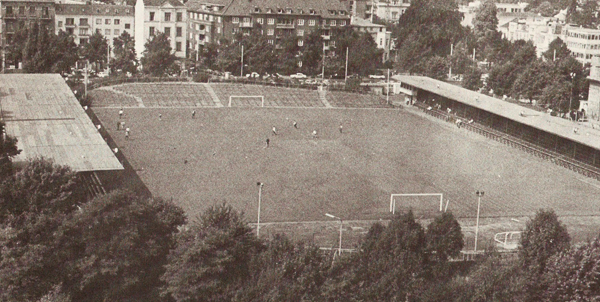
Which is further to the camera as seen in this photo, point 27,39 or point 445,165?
point 27,39

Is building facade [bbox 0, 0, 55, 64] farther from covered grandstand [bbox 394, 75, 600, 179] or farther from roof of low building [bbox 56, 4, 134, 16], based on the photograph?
covered grandstand [bbox 394, 75, 600, 179]

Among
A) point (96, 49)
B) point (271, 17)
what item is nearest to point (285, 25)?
point (271, 17)

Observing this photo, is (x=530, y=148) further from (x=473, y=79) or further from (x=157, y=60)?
(x=157, y=60)

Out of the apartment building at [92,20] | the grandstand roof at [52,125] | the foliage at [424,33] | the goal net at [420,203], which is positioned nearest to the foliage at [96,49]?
the apartment building at [92,20]

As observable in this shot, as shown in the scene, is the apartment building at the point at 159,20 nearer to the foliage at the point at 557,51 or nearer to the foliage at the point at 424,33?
the foliage at the point at 424,33

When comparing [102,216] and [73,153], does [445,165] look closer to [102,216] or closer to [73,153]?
[73,153]

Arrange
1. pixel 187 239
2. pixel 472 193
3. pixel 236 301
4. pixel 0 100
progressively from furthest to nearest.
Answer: pixel 0 100 < pixel 472 193 < pixel 187 239 < pixel 236 301

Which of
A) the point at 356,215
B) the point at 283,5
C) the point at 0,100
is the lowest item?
the point at 356,215

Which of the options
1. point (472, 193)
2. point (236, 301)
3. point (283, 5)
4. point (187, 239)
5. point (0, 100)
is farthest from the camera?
point (283, 5)

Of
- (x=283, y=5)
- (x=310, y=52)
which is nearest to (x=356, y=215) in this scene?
(x=310, y=52)
